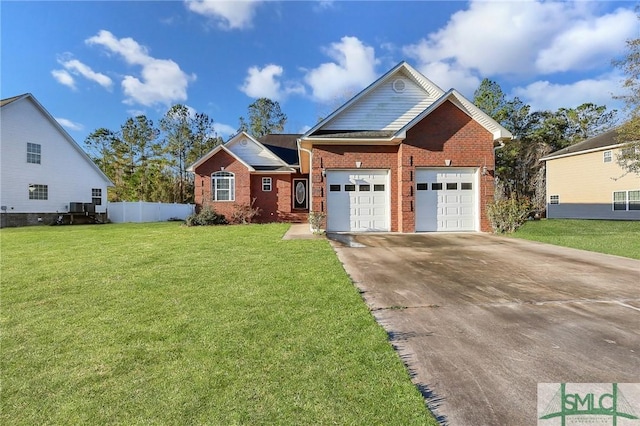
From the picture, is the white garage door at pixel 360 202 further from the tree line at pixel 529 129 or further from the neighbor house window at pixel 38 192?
the tree line at pixel 529 129

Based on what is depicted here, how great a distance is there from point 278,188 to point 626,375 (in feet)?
61.7

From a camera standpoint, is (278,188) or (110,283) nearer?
(110,283)

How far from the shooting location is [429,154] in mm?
12734

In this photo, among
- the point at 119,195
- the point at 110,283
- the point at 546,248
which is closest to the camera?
the point at 110,283

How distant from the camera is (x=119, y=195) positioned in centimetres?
3397

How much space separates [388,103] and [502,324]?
1177cm

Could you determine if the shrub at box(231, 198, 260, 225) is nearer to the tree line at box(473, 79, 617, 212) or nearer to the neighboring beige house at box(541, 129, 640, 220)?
the neighboring beige house at box(541, 129, 640, 220)

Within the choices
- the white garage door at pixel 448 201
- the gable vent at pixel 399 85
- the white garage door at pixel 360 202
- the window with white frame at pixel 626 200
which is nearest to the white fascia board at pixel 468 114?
the white garage door at pixel 448 201

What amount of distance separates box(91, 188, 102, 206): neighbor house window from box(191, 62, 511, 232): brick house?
20342 millimetres

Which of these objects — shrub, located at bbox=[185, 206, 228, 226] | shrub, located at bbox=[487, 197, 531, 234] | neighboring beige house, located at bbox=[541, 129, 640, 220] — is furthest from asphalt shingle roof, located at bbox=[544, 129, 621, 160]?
shrub, located at bbox=[185, 206, 228, 226]

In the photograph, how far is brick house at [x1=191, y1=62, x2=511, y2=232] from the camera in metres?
12.7

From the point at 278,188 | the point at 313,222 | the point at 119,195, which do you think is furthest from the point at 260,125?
the point at 313,222

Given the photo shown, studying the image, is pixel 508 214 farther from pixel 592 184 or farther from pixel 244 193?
pixel 592 184

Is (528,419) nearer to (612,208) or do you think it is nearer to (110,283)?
(110,283)
